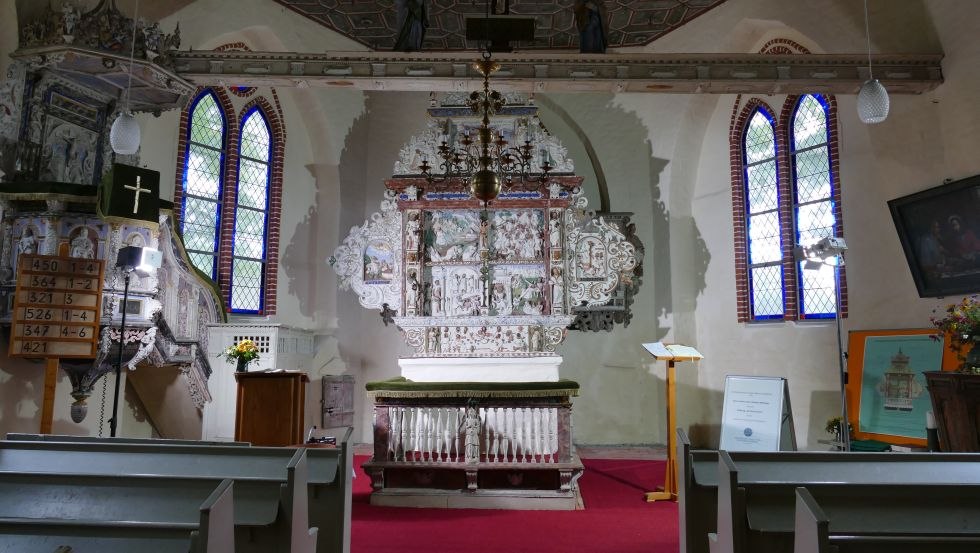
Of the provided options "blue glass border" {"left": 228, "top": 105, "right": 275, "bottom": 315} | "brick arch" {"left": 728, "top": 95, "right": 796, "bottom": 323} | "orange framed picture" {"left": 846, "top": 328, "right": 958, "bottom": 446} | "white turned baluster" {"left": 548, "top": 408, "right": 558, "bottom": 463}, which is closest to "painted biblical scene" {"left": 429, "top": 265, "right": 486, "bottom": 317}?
"white turned baluster" {"left": 548, "top": 408, "right": 558, "bottom": 463}

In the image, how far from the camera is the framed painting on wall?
7.61 meters

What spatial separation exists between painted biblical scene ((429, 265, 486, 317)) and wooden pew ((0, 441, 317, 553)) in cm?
632

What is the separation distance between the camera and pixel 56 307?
7102 mm

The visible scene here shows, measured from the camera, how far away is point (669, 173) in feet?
40.5

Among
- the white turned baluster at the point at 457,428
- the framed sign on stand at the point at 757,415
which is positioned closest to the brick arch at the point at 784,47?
the framed sign on stand at the point at 757,415

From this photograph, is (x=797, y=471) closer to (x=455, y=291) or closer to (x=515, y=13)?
(x=455, y=291)

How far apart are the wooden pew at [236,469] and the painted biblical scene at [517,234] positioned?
21.8ft

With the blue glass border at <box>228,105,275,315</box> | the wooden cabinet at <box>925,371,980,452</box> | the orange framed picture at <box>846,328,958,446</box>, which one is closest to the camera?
the wooden cabinet at <box>925,371,980,452</box>

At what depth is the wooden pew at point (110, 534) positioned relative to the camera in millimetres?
2406

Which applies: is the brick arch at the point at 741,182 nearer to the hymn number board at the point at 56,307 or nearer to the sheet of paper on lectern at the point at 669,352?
the sheet of paper on lectern at the point at 669,352

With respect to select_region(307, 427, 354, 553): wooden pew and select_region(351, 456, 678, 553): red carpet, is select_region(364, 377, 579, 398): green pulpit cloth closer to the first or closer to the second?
select_region(351, 456, 678, 553): red carpet

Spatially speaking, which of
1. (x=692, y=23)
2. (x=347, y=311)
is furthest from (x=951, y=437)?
(x=347, y=311)

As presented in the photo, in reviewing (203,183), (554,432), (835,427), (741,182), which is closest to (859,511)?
(554,432)

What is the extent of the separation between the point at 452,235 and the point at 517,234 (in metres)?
0.98
